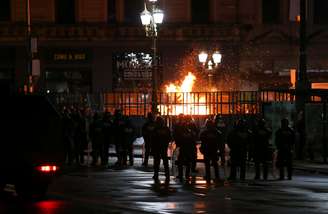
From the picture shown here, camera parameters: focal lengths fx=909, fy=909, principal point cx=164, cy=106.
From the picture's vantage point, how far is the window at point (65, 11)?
1826 inches

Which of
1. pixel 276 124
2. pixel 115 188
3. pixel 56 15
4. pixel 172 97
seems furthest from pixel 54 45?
pixel 115 188

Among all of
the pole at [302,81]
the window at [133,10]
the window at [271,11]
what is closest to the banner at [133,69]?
the window at [133,10]

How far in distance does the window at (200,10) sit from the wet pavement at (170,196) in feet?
77.6

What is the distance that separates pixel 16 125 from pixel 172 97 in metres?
18.5

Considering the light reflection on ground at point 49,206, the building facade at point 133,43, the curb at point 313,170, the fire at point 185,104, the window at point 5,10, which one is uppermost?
the window at point 5,10

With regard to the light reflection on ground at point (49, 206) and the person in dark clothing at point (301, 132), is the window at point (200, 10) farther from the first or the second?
Result: the light reflection on ground at point (49, 206)

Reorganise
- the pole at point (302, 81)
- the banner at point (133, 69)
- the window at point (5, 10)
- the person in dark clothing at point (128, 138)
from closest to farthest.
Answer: the person in dark clothing at point (128, 138), the pole at point (302, 81), the window at point (5, 10), the banner at point (133, 69)

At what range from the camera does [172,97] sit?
117 ft

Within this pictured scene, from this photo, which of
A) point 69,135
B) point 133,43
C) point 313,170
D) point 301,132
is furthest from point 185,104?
point 133,43

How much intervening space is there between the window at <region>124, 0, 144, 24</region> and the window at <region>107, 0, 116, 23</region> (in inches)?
22.6

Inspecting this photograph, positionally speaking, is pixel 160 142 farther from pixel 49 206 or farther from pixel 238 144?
pixel 49 206

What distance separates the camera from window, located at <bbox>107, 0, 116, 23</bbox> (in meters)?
46.3

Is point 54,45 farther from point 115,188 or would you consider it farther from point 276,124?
point 115,188

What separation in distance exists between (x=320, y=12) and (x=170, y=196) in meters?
31.1
